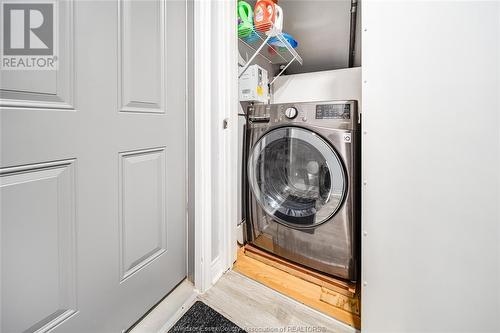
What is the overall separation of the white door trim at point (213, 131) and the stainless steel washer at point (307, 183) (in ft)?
0.68

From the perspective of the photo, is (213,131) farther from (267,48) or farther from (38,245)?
(267,48)

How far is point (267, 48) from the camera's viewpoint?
170 cm

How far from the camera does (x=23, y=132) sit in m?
0.58

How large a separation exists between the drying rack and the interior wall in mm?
676

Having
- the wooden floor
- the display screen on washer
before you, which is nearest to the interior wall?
the wooden floor

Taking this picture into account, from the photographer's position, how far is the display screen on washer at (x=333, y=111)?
3.71 ft

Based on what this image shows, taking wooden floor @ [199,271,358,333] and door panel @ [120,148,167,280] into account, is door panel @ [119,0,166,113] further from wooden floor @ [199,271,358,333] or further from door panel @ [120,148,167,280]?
wooden floor @ [199,271,358,333]

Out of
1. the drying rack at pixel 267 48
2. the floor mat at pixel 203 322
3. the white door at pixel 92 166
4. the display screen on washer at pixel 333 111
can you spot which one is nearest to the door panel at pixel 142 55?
the white door at pixel 92 166

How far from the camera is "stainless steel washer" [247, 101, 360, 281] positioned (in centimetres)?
114

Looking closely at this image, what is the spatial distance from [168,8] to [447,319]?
1.66 m
